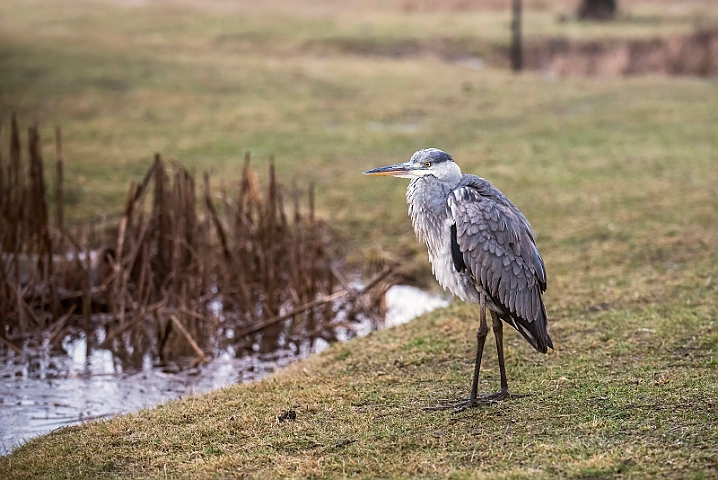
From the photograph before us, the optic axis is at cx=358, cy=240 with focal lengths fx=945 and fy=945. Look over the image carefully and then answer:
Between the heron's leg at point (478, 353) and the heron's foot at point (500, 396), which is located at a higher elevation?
the heron's leg at point (478, 353)

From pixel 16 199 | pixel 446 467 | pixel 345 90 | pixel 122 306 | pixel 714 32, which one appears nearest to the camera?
pixel 446 467

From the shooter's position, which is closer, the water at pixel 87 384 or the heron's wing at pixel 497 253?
the heron's wing at pixel 497 253

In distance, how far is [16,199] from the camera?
30.5 feet

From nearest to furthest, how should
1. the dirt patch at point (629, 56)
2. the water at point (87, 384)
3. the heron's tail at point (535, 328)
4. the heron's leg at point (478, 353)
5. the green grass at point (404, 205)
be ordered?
1. the green grass at point (404, 205)
2. the heron's leg at point (478, 353)
3. the heron's tail at point (535, 328)
4. the water at point (87, 384)
5. the dirt patch at point (629, 56)

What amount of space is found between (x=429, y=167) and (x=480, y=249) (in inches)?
26.7

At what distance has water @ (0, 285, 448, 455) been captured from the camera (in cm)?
709

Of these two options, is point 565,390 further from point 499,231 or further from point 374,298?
point 374,298

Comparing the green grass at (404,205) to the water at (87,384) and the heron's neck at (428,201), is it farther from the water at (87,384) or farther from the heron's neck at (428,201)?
the heron's neck at (428,201)

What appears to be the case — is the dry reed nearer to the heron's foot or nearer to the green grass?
the green grass

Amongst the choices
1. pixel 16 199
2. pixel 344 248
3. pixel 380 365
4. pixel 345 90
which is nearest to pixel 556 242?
pixel 344 248

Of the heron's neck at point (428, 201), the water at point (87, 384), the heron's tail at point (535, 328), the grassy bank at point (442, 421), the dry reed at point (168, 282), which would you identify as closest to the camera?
the grassy bank at point (442, 421)

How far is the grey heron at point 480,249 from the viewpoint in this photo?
6.00 meters

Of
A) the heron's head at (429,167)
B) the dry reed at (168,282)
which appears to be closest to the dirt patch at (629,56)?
the dry reed at (168,282)

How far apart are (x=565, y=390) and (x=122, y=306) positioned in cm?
415
